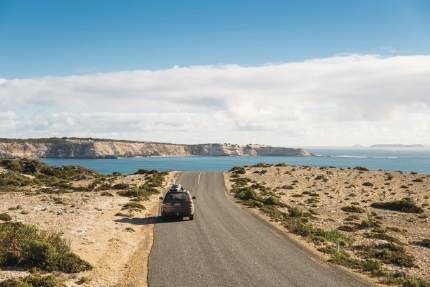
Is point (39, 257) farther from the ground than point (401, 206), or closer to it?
farther from the ground

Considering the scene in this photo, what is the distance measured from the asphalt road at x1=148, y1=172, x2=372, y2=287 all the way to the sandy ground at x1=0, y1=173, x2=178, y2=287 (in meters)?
0.86

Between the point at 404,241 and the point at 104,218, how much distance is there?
23.0 m

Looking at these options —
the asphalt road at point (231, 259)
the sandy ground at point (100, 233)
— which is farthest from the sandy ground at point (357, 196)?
the sandy ground at point (100, 233)

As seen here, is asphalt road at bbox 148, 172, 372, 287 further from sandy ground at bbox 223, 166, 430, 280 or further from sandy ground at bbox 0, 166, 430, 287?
sandy ground at bbox 223, 166, 430, 280

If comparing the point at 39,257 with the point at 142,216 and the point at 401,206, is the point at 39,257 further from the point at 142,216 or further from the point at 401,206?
the point at 401,206

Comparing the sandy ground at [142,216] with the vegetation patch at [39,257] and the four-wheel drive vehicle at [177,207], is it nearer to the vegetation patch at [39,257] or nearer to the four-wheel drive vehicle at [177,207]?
the vegetation patch at [39,257]

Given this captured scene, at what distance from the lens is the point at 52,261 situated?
44.8ft

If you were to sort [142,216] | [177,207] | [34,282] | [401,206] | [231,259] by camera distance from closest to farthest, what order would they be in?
[34,282], [231,259], [177,207], [142,216], [401,206]

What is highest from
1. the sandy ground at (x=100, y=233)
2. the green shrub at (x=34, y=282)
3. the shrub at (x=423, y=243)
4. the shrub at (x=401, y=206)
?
the green shrub at (x=34, y=282)

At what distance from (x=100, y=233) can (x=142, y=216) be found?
8.24 metres

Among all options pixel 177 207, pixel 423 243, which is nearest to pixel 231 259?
pixel 177 207

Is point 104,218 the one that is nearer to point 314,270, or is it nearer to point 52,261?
point 52,261

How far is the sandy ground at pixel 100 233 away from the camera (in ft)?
45.0

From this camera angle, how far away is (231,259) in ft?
52.9
